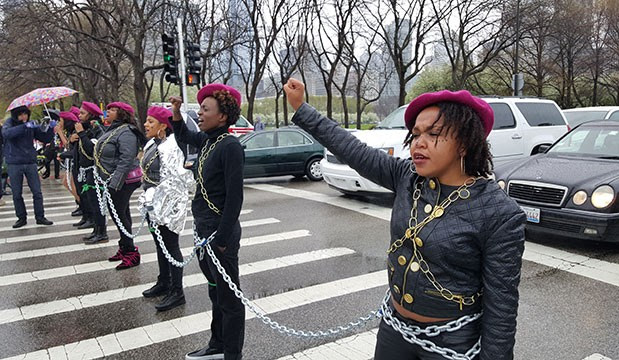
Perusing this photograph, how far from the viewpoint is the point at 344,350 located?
372cm

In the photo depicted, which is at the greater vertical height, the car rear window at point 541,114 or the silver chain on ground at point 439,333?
the car rear window at point 541,114

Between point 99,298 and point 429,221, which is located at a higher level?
point 429,221

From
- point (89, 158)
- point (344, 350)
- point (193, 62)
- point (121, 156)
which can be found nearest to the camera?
point (344, 350)

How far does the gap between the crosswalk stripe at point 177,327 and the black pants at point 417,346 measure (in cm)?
252

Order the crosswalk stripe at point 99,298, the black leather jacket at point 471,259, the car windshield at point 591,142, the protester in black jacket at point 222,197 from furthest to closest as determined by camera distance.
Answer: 1. the car windshield at point 591,142
2. the crosswalk stripe at point 99,298
3. the protester in black jacket at point 222,197
4. the black leather jacket at point 471,259

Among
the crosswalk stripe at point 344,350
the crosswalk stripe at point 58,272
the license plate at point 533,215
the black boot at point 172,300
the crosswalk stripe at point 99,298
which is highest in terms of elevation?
the license plate at point 533,215

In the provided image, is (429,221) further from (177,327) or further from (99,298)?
(99,298)

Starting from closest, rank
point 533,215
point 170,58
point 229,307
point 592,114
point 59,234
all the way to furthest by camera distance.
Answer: point 229,307
point 533,215
point 59,234
point 592,114
point 170,58

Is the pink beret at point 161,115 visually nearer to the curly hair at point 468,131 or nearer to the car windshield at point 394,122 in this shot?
the curly hair at point 468,131

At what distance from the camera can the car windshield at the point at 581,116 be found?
41.8 ft

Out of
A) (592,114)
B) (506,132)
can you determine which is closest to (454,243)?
(506,132)

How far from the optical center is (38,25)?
1638cm

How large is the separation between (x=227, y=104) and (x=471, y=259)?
7.36ft

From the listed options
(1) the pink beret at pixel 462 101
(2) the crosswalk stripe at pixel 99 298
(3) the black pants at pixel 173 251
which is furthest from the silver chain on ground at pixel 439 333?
(2) the crosswalk stripe at pixel 99 298
